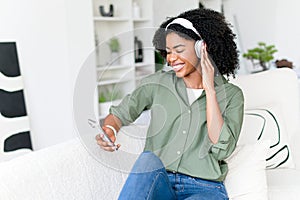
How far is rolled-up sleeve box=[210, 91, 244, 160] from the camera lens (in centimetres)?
121

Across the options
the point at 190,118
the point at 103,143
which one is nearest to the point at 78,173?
the point at 103,143

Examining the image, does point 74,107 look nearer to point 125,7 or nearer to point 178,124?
point 178,124

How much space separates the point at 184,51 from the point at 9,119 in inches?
55.2

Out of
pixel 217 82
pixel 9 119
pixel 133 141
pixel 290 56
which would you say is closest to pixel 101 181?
pixel 133 141

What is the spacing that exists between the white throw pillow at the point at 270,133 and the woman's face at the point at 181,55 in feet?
2.29

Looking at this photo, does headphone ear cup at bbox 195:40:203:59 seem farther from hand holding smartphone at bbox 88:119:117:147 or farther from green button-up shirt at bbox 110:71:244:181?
hand holding smartphone at bbox 88:119:117:147

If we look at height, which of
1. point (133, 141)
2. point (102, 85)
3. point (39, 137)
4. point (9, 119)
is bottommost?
point (39, 137)

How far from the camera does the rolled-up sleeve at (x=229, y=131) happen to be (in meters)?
1.21

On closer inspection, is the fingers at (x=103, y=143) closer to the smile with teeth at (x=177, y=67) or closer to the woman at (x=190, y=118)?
the woman at (x=190, y=118)

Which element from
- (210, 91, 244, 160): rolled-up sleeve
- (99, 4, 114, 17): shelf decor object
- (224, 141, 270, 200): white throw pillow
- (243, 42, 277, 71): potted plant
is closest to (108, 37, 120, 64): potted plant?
(210, 91, 244, 160): rolled-up sleeve

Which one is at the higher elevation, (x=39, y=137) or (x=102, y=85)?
(x=102, y=85)

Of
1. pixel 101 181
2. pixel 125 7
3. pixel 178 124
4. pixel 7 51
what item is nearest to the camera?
pixel 178 124

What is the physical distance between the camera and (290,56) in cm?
409

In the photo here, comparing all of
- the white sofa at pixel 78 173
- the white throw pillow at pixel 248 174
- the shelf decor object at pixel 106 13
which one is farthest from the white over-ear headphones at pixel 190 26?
the shelf decor object at pixel 106 13
